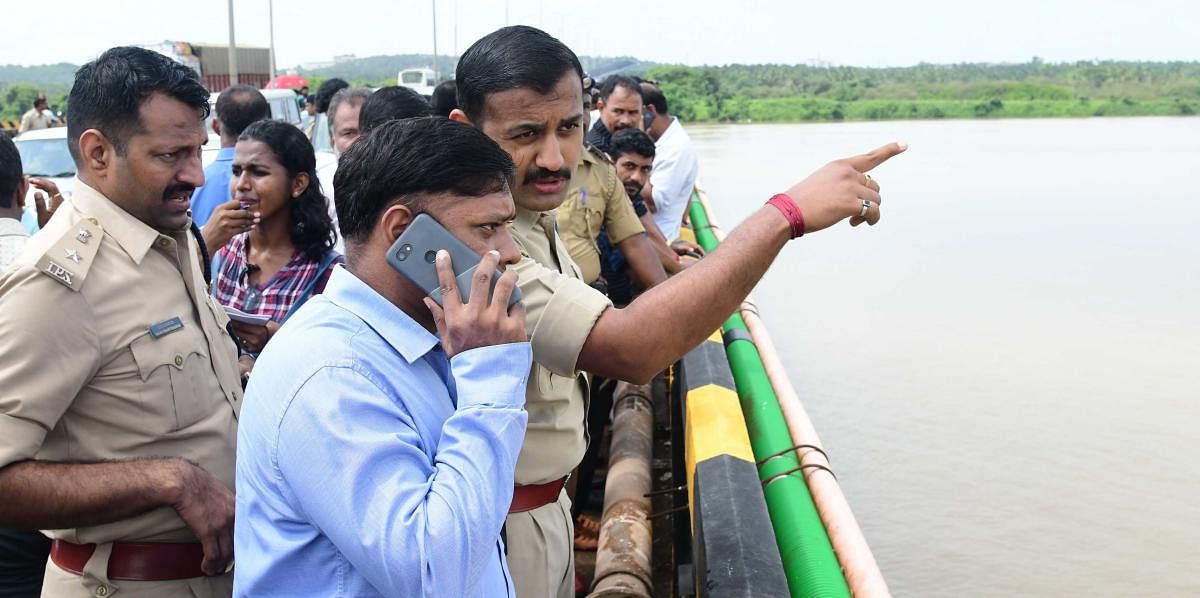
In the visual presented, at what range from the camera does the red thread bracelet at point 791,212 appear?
196cm

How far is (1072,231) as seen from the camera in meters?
15.6

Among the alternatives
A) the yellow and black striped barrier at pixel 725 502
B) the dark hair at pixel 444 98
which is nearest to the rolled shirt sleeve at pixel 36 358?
the yellow and black striped barrier at pixel 725 502

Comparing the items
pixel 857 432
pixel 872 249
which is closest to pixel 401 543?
pixel 857 432

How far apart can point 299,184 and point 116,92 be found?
4.45ft

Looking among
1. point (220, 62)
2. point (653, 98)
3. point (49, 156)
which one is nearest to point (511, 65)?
point (653, 98)

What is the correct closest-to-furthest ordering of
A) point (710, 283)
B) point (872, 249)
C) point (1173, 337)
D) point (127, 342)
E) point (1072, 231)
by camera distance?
point (710, 283) → point (127, 342) → point (1173, 337) → point (872, 249) → point (1072, 231)

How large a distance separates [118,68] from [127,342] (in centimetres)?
64

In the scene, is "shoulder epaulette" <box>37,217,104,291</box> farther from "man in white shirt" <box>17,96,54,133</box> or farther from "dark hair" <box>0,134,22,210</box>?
"man in white shirt" <box>17,96,54,133</box>

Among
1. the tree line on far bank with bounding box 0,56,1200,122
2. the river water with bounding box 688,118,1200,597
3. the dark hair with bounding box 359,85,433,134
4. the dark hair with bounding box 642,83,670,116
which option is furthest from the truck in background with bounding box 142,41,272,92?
the dark hair with bounding box 359,85,433,134

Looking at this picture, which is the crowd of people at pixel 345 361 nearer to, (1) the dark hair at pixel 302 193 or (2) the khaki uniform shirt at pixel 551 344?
(2) the khaki uniform shirt at pixel 551 344

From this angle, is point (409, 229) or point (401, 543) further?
point (409, 229)

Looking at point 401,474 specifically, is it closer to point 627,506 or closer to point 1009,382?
point 627,506

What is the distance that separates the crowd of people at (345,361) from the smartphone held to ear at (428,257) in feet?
0.11

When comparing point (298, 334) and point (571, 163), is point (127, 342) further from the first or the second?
point (571, 163)
